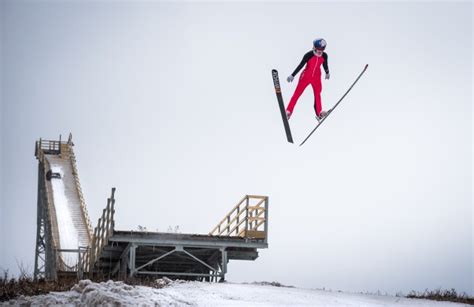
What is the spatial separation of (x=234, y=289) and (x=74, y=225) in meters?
21.7

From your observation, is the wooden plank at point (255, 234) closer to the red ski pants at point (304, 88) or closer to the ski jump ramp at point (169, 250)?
the ski jump ramp at point (169, 250)

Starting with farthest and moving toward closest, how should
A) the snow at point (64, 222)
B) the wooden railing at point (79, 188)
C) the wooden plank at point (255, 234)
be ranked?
the wooden railing at point (79, 188) → the snow at point (64, 222) → the wooden plank at point (255, 234)

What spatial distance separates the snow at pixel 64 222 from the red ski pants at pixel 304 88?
57.5 ft

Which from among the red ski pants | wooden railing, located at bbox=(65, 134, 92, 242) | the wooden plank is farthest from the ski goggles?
wooden railing, located at bbox=(65, 134, 92, 242)

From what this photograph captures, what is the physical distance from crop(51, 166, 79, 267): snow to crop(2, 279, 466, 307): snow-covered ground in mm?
16787

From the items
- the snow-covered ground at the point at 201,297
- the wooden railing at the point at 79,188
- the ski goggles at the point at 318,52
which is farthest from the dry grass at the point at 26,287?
the wooden railing at the point at 79,188

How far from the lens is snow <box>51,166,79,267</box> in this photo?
1505 inches

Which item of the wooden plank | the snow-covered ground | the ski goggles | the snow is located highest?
the ski goggles

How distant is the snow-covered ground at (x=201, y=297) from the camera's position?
56.7 feet

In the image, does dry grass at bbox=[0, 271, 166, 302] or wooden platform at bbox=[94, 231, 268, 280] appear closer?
dry grass at bbox=[0, 271, 166, 302]

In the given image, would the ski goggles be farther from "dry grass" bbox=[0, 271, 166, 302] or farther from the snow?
the snow

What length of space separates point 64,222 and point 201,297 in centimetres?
2395

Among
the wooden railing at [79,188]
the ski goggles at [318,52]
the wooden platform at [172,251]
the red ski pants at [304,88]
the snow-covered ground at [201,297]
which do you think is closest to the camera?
the snow-covered ground at [201,297]

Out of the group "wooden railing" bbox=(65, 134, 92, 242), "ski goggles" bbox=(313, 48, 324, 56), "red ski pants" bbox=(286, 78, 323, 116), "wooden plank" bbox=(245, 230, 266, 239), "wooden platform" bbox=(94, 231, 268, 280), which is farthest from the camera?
"wooden railing" bbox=(65, 134, 92, 242)
